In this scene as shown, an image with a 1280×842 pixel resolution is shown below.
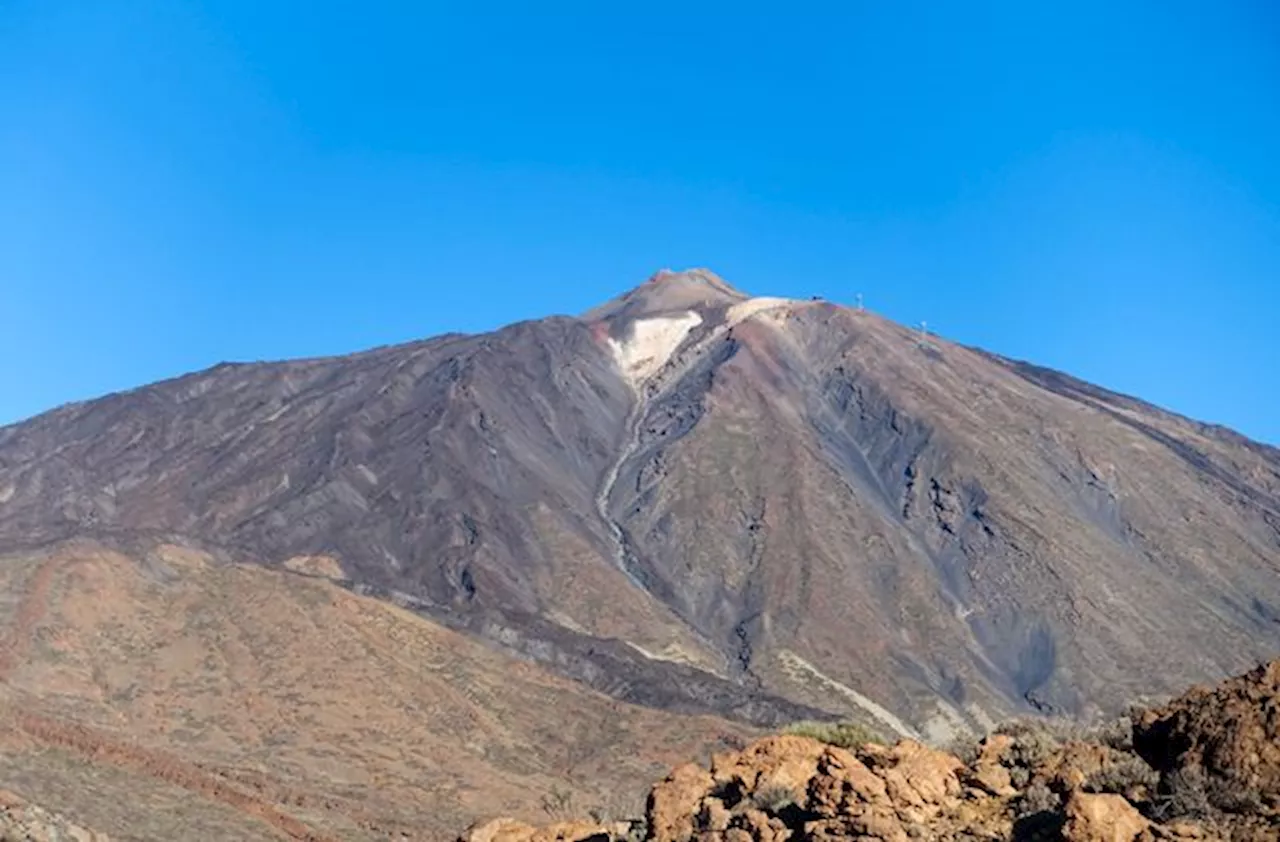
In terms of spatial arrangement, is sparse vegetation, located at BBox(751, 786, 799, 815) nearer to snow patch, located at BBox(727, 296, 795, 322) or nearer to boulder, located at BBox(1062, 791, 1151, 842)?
boulder, located at BBox(1062, 791, 1151, 842)

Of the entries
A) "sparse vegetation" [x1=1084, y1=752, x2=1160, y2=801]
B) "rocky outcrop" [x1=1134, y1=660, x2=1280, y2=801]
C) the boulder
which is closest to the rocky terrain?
"sparse vegetation" [x1=1084, y1=752, x2=1160, y2=801]

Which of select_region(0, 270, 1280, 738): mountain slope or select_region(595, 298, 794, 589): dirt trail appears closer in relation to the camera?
select_region(0, 270, 1280, 738): mountain slope

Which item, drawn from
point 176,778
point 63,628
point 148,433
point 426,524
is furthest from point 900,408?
point 176,778

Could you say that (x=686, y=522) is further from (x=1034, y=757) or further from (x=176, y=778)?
(x=1034, y=757)

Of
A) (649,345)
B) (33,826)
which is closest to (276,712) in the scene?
(33,826)

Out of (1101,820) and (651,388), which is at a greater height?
(651,388)

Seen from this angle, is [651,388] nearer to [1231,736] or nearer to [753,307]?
[753,307]
